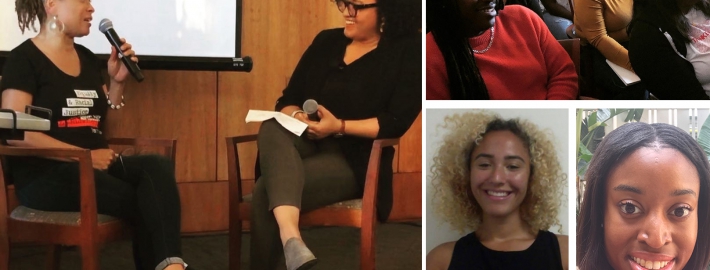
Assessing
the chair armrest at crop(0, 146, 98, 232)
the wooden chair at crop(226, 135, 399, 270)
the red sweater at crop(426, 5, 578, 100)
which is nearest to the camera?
the chair armrest at crop(0, 146, 98, 232)

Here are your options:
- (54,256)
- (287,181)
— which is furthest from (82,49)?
(287,181)

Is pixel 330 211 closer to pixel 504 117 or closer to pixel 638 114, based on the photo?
pixel 504 117

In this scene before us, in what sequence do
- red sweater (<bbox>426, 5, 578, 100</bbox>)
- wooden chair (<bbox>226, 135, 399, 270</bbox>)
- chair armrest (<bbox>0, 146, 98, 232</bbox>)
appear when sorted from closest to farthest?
chair armrest (<bbox>0, 146, 98, 232</bbox>) → wooden chair (<bbox>226, 135, 399, 270</bbox>) → red sweater (<bbox>426, 5, 578, 100</bbox>)

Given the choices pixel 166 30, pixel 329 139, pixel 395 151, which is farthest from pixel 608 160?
pixel 166 30

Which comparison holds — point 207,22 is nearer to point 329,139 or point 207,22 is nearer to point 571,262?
point 329,139

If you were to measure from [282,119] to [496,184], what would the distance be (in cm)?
72

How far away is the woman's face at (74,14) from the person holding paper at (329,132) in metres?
0.60

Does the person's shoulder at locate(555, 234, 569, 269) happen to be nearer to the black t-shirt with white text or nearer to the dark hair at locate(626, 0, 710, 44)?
the dark hair at locate(626, 0, 710, 44)

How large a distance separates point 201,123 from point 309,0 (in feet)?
1.63

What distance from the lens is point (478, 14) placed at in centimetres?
208

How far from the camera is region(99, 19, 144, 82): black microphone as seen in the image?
192 cm

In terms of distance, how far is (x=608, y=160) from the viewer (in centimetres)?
217

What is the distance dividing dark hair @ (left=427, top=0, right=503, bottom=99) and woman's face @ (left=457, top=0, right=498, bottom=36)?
0.02 m

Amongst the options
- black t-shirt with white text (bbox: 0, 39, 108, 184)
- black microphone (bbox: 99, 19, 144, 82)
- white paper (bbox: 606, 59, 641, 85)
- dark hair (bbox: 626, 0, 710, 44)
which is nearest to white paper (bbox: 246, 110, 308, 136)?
black microphone (bbox: 99, 19, 144, 82)
